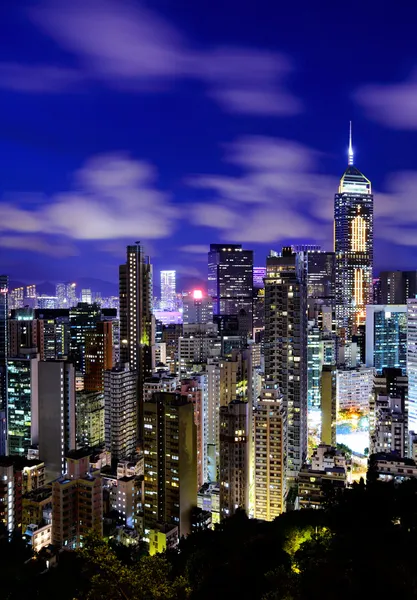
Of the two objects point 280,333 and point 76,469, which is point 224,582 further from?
point 280,333

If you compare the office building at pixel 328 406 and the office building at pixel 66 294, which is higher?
the office building at pixel 66 294

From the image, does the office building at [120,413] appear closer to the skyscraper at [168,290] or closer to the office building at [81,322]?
the office building at [81,322]

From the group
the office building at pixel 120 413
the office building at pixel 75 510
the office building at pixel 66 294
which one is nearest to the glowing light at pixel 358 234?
the office building at pixel 66 294

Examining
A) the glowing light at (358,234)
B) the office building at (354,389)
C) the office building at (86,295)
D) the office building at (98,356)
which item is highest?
the glowing light at (358,234)

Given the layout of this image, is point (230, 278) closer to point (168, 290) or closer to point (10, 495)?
point (168, 290)

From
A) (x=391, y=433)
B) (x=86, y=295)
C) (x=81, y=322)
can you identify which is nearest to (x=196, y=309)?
(x=81, y=322)

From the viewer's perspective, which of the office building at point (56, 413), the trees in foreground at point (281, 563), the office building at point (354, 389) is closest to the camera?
the trees in foreground at point (281, 563)

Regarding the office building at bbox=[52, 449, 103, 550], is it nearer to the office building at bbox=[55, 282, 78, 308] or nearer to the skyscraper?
the skyscraper

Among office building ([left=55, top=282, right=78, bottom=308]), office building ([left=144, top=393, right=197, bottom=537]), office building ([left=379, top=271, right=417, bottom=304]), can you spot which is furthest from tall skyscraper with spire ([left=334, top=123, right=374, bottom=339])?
office building ([left=144, top=393, right=197, bottom=537])
